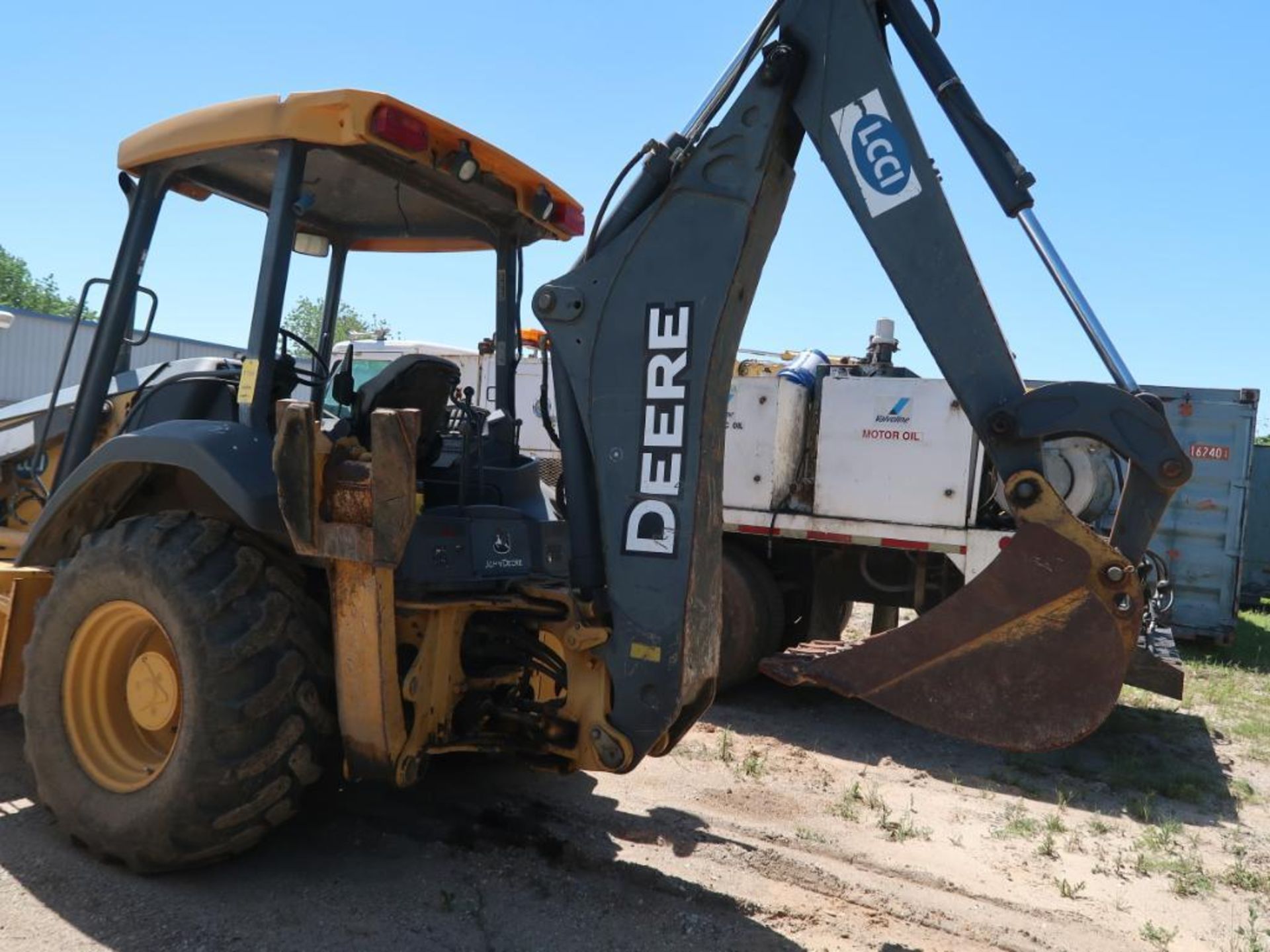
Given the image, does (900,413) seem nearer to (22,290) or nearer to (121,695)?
(121,695)

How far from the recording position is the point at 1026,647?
2742 mm

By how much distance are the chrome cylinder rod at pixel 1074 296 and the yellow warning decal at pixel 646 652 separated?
59.8 inches

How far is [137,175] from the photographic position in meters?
3.93

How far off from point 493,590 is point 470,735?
0.50 m

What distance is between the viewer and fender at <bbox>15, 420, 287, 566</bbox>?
320 centimetres

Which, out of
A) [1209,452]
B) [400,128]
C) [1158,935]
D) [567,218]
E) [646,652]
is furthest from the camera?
[1209,452]

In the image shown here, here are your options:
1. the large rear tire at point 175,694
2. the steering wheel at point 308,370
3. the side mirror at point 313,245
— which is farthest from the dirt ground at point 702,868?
the side mirror at point 313,245

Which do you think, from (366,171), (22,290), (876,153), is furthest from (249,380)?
(22,290)

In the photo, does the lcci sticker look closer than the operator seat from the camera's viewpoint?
No

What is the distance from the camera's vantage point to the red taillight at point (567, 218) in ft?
13.8

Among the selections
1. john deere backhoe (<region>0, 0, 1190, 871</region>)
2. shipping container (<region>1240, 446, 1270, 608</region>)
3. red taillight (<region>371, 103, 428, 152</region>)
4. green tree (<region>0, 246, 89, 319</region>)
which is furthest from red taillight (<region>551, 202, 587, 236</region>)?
green tree (<region>0, 246, 89, 319</region>)

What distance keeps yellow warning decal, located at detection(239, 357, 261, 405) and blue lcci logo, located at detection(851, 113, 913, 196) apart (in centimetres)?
204

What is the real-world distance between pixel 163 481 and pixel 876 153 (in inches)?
111

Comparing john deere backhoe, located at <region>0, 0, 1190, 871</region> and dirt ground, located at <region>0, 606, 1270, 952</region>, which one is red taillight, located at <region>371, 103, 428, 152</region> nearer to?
john deere backhoe, located at <region>0, 0, 1190, 871</region>
